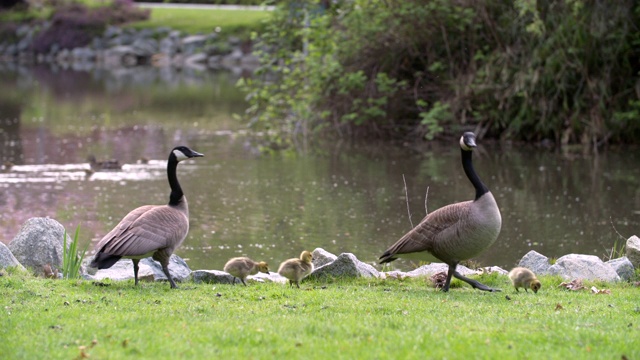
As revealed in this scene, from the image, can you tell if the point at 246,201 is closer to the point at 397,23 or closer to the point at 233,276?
the point at 233,276

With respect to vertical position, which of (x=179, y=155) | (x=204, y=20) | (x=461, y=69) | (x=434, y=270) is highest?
(x=179, y=155)

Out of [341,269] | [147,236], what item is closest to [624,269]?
[341,269]

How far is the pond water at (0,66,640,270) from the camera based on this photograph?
16.5 m

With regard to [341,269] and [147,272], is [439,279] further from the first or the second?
[147,272]

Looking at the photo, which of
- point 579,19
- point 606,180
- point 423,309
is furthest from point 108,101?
point 423,309

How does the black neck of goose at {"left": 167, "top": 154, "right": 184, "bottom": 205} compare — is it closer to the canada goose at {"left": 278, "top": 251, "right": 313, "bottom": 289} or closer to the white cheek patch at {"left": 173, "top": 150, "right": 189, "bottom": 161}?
the white cheek patch at {"left": 173, "top": 150, "right": 189, "bottom": 161}

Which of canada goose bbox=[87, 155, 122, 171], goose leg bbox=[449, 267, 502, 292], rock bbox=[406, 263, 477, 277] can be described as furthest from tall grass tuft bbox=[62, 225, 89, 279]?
canada goose bbox=[87, 155, 122, 171]

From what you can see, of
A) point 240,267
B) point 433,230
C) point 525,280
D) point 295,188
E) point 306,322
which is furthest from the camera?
point 295,188

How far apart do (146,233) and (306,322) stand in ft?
9.12

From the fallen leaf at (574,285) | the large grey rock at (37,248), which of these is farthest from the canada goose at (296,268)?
the large grey rock at (37,248)

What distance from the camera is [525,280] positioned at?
10.0 metres

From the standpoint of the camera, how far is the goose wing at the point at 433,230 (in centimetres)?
1016

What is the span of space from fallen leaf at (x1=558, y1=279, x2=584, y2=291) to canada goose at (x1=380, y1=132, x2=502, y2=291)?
3.40ft

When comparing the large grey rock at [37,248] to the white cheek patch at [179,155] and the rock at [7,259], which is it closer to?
the rock at [7,259]
